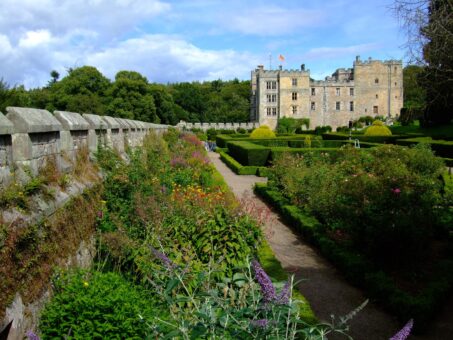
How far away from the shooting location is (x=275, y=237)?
8867mm

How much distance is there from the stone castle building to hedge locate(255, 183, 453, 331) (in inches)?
2002

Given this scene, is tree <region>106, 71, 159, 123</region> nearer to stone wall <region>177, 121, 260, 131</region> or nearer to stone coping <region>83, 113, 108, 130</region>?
stone wall <region>177, 121, 260, 131</region>

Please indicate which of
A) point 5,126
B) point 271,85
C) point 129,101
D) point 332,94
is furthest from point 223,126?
point 5,126

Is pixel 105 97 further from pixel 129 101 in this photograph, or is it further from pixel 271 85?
pixel 271 85

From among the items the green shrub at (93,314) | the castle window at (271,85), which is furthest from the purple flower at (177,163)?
the castle window at (271,85)

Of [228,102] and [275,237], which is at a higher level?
[228,102]

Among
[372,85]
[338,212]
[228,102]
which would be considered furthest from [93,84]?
[338,212]

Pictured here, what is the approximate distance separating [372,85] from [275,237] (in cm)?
5523

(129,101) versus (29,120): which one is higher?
(129,101)

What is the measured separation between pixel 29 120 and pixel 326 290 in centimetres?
442

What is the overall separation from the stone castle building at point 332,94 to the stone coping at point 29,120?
5438cm

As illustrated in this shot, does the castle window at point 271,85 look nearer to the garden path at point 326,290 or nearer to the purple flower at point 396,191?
the garden path at point 326,290

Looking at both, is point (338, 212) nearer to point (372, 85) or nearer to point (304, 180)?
point (304, 180)

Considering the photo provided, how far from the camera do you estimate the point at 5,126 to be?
3754 mm
